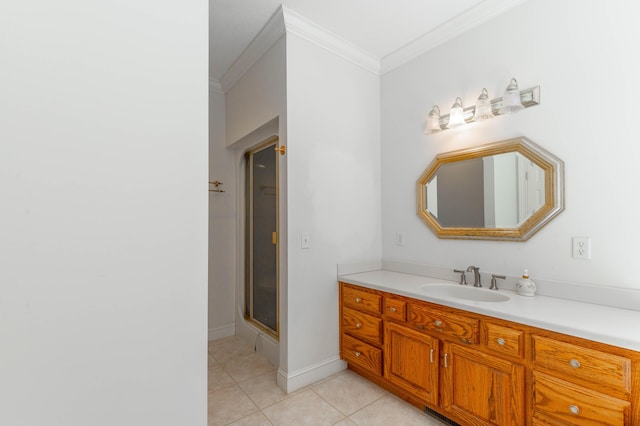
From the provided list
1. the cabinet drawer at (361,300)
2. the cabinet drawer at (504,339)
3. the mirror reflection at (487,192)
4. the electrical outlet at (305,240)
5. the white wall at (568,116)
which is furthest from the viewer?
the electrical outlet at (305,240)

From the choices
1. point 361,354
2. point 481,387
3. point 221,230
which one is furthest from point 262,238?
point 481,387

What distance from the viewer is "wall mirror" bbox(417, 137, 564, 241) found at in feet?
5.85

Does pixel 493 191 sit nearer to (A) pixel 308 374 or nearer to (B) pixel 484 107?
(B) pixel 484 107

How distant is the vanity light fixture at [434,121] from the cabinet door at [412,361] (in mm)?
1492

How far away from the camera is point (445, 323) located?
5.55 ft

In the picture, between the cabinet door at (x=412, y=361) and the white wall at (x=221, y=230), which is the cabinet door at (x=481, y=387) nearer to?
the cabinet door at (x=412, y=361)

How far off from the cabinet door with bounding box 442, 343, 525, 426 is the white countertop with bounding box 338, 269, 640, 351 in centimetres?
25

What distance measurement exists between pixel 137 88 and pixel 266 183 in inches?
79.6

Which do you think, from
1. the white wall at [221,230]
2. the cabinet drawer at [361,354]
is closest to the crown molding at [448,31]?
the white wall at [221,230]

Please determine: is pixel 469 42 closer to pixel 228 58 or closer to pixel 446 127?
pixel 446 127

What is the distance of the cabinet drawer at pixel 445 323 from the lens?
1.58m

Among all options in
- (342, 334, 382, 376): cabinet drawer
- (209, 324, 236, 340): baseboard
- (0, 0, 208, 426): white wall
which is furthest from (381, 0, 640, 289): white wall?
A: (209, 324, 236, 340): baseboard

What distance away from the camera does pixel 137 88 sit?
2.68ft

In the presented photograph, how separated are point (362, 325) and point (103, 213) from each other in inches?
74.4
